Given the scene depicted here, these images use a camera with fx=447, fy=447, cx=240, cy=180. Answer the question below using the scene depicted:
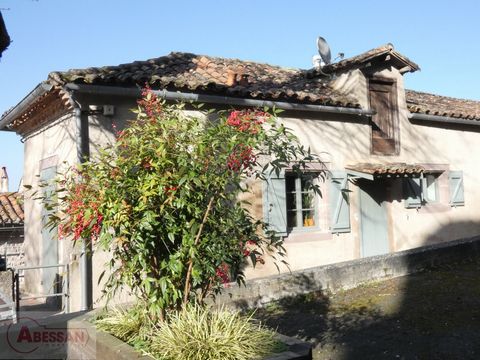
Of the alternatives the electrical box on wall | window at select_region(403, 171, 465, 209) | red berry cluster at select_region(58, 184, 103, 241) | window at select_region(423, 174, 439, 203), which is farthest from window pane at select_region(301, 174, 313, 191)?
window at select_region(423, 174, 439, 203)

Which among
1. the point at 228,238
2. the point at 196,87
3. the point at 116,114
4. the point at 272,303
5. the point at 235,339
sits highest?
the point at 196,87

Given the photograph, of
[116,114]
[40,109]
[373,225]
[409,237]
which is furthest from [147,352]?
[409,237]

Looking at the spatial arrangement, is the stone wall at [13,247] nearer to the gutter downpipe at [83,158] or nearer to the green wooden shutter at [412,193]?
the gutter downpipe at [83,158]

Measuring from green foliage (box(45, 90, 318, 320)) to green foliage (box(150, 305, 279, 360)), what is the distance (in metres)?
0.20

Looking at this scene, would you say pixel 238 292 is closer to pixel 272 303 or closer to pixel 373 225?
pixel 272 303

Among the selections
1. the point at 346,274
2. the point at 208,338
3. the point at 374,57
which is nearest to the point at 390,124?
the point at 374,57

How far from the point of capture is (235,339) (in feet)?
11.2

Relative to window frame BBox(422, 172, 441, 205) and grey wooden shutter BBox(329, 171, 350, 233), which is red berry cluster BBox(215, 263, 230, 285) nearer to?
grey wooden shutter BBox(329, 171, 350, 233)

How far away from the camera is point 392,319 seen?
5.48m

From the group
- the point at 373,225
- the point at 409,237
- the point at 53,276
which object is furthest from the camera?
the point at 409,237

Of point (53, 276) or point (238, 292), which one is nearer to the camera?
point (238, 292)

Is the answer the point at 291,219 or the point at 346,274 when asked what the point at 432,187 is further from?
the point at 346,274

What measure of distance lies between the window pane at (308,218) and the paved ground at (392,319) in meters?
1.91

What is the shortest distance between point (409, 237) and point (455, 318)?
18.4 ft
